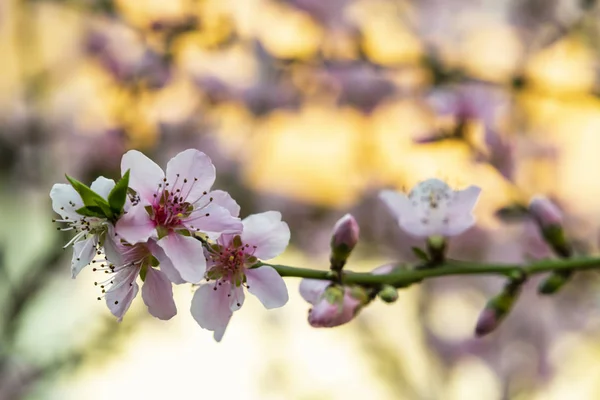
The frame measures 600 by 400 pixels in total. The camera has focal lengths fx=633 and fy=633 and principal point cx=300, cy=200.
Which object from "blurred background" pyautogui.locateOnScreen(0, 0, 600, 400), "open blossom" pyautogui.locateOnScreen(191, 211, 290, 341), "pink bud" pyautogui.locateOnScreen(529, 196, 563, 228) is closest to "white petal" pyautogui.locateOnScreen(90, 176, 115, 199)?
"open blossom" pyautogui.locateOnScreen(191, 211, 290, 341)

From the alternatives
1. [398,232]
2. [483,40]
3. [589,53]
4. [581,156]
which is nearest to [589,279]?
[589,53]

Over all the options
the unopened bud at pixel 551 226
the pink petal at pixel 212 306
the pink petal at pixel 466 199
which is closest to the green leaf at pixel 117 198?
the pink petal at pixel 212 306

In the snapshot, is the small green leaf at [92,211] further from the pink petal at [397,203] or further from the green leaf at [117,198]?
the pink petal at [397,203]

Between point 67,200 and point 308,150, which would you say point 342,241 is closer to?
point 67,200

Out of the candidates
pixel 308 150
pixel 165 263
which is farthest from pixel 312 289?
pixel 308 150

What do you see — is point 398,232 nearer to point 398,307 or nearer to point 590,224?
point 398,307
